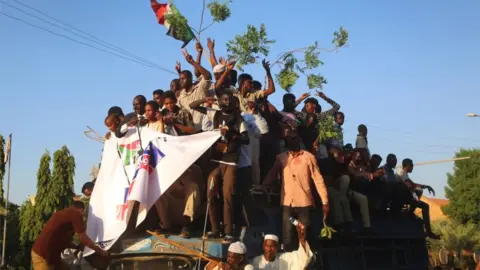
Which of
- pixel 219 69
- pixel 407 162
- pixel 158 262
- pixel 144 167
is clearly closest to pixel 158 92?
pixel 219 69

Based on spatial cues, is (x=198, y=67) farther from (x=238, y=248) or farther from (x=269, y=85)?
(x=238, y=248)

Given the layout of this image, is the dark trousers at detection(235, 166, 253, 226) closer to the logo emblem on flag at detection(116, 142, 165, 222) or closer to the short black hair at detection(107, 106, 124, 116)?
the logo emblem on flag at detection(116, 142, 165, 222)

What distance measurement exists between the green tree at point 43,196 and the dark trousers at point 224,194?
26826 mm

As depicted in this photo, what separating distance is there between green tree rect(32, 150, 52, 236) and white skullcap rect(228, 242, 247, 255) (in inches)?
1076

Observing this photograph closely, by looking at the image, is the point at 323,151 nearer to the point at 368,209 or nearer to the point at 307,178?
the point at 368,209

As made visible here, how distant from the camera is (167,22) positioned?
9.71 meters

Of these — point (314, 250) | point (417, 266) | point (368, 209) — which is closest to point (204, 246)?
point (314, 250)

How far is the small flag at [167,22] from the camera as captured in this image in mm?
9391

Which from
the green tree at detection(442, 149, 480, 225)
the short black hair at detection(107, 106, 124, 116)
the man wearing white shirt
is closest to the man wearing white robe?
the short black hair at detection(107, 106, 124, 116)

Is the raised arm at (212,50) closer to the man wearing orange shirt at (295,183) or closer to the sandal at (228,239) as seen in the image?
the man wearing orange shirt at (295,183)

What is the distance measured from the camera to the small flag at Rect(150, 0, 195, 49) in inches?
370

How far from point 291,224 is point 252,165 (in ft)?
3.14

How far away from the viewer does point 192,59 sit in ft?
29.7

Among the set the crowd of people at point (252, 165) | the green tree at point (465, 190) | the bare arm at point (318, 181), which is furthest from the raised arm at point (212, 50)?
the green tree at point (465, 190)
